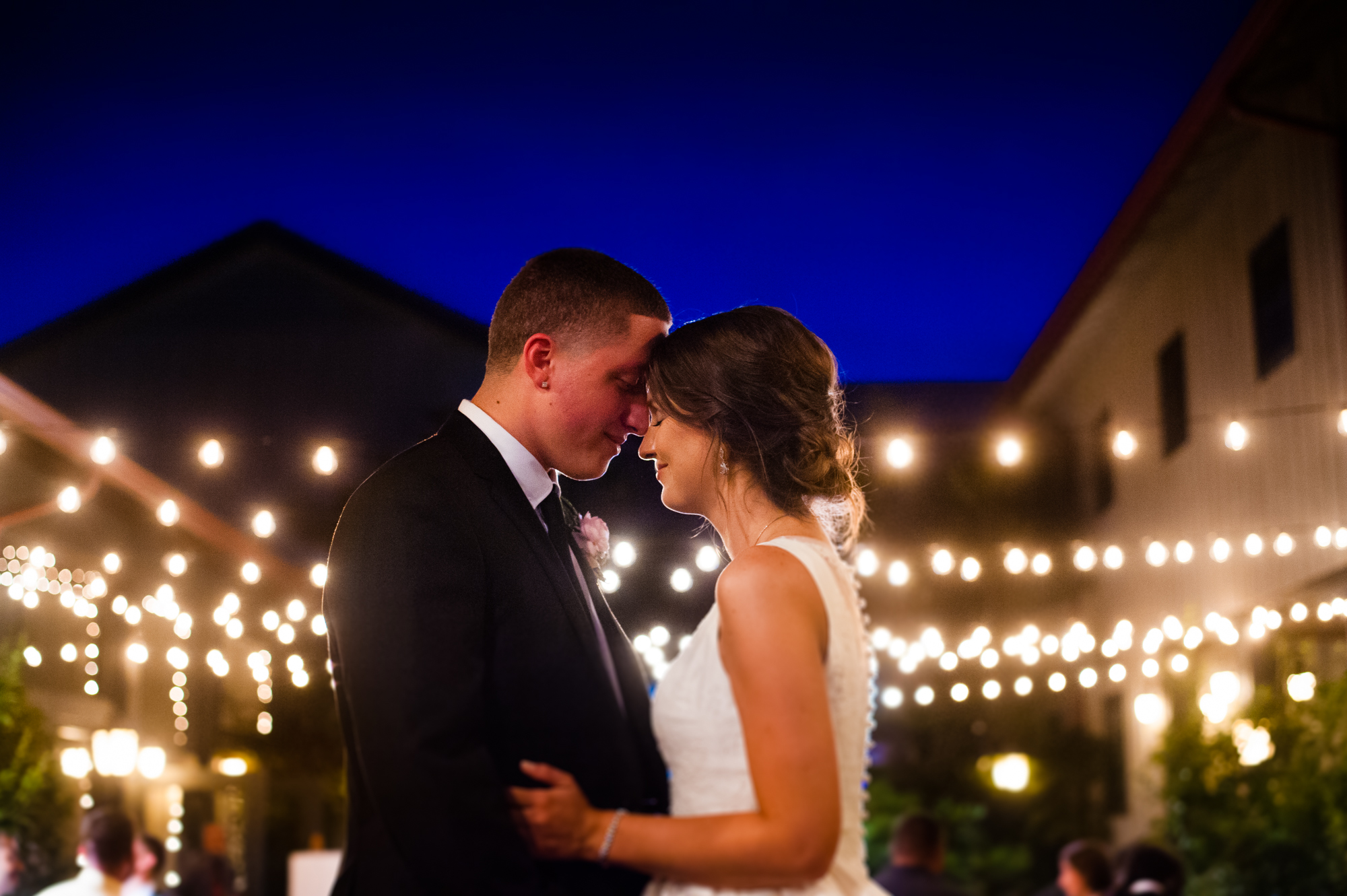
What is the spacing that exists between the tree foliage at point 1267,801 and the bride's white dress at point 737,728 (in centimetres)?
579

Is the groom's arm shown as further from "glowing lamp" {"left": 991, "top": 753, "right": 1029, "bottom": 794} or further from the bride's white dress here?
"glowing lamp" {"left": 991, "top": 753, "right": 1029, "bottom": 794}

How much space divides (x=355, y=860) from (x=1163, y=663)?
1185cm

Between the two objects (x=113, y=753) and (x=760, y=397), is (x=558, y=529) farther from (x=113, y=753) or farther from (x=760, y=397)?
(x=113, y=753)

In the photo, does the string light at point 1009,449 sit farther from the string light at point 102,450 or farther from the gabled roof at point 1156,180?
the string light at point 102,450

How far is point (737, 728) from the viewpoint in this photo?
2.02 m

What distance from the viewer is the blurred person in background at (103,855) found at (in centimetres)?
622

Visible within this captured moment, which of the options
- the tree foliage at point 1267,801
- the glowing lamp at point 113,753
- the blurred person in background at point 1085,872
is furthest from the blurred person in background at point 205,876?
the tree foliage at point 1267,801

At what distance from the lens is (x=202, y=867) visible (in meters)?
7.73

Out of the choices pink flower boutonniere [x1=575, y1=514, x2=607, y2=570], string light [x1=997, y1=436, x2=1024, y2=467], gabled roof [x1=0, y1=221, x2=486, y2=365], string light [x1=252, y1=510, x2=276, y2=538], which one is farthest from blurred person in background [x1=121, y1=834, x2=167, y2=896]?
gabled roof [x1=0, y1=221, x2=486, y2=365]

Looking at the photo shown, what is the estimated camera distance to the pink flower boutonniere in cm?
252

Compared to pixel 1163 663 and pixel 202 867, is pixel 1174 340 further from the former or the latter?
pixel 202 867

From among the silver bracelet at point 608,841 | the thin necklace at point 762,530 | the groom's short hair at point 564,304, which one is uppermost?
the groom's short hair at point 564,304

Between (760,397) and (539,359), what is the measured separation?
0.42 metres

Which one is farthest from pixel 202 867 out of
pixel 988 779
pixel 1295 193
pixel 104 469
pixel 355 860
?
pixel 1295 193
